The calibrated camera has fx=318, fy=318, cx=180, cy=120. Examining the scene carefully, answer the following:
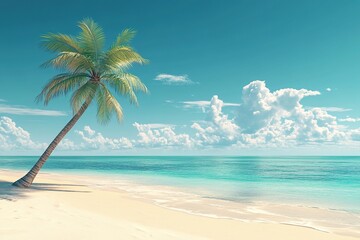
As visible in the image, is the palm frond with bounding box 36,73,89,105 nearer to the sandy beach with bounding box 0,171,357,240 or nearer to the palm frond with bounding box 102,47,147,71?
the palm frond with bounding box 102,47,147,71

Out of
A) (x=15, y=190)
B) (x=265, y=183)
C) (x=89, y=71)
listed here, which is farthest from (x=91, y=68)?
(x=265, y=183)

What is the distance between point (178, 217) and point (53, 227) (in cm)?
466

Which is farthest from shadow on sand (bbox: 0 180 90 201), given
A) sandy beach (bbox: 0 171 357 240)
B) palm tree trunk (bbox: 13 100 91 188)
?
palm tree trunk (bbox: 13 100 91 188)

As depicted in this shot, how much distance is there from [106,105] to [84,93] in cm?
147

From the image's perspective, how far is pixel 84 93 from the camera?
17031 millimetres

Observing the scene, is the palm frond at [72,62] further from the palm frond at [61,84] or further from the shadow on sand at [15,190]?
the shadow on sand at [15,190]

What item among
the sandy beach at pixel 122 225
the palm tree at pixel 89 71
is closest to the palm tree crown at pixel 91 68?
the palm tree at pixel 89 71

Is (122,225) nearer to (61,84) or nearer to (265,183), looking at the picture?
(61,84)

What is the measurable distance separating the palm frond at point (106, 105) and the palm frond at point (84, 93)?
42 cm

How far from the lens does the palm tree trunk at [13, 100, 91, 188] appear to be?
15.9 metres

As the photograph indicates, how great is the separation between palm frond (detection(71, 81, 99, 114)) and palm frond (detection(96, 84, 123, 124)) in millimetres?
419

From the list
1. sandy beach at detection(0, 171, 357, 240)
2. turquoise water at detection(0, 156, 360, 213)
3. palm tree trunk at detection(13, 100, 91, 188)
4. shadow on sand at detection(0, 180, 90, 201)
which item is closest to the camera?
sandy beach at detection(0, 171, 357, 240)

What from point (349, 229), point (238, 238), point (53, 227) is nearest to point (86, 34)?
point (53, 227)

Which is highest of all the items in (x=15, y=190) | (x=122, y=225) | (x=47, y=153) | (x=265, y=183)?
(x=47, y=153)
